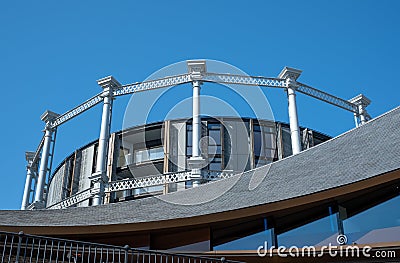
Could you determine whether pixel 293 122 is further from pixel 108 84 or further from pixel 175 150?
pixel 108 84

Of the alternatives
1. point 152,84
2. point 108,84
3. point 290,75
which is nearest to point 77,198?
point 108,84

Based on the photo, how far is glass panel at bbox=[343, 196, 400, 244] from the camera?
9.30 metres

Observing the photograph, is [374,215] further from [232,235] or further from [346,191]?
[232,235]

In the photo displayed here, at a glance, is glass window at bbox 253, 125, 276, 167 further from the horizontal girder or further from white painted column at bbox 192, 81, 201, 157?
white painted column at bbox 192, 81, 201, 157

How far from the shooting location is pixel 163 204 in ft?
45.6

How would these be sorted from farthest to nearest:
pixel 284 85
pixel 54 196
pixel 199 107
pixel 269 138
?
1. pixel 54 196
2. pixel 269 138
3. pixel 284 85
4. pixel 199 107

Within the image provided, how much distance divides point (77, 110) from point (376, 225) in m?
22.7

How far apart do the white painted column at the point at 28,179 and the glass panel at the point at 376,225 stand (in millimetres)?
28126

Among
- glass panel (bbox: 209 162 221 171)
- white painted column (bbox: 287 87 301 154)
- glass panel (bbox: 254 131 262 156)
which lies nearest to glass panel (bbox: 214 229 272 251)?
white painted column (bbox: 287 87 301 154)

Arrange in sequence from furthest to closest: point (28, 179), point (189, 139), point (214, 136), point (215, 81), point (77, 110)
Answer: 1. point (28, 179)
2. point (189, 139)
3. point (214, 136)
4. point (77, 110)
5. point (215, 81)

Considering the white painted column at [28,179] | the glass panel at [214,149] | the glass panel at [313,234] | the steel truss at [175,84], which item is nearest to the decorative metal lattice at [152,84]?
the steel truss at [175,84]

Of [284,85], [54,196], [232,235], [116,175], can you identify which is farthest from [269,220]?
[54,196]

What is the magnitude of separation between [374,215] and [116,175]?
2498cm

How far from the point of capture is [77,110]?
2925 centimetres
